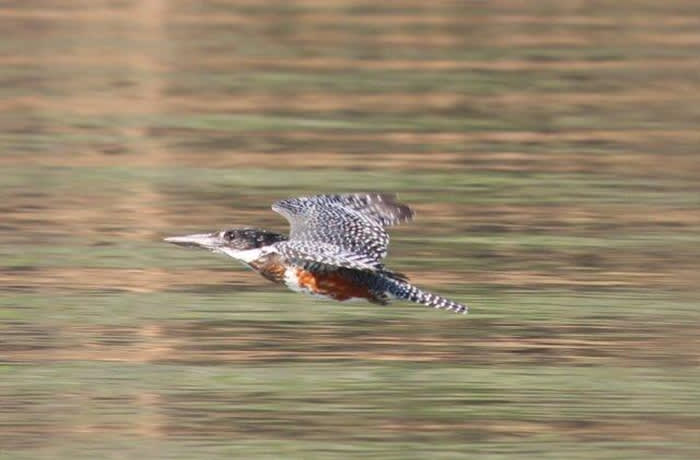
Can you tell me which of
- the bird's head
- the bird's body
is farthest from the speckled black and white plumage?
the bird's head

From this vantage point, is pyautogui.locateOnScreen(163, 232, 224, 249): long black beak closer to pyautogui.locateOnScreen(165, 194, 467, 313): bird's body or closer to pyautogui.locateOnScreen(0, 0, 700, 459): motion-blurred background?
pyautogui.locateOnScreen(165, 194, 467, 313): bird's body

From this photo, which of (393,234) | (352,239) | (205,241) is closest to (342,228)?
(352,239)

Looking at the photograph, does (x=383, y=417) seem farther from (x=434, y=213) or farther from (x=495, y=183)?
(x=495, y=183)

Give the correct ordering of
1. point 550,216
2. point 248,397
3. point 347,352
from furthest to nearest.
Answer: point 550,216, point 347,352, point 248,397

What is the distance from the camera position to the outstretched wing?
31.2ft

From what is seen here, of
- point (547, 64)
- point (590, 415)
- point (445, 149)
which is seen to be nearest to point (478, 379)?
point (590, 415)

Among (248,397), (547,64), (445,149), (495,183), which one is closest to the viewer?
(248,397)

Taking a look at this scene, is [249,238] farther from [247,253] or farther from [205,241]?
[205,241]

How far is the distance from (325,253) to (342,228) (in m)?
0.80

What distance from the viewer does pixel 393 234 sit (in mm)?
13305

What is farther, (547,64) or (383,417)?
(547,64)

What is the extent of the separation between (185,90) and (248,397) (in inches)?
434

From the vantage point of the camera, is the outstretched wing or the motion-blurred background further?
the outstretched wing

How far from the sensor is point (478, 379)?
953cm
